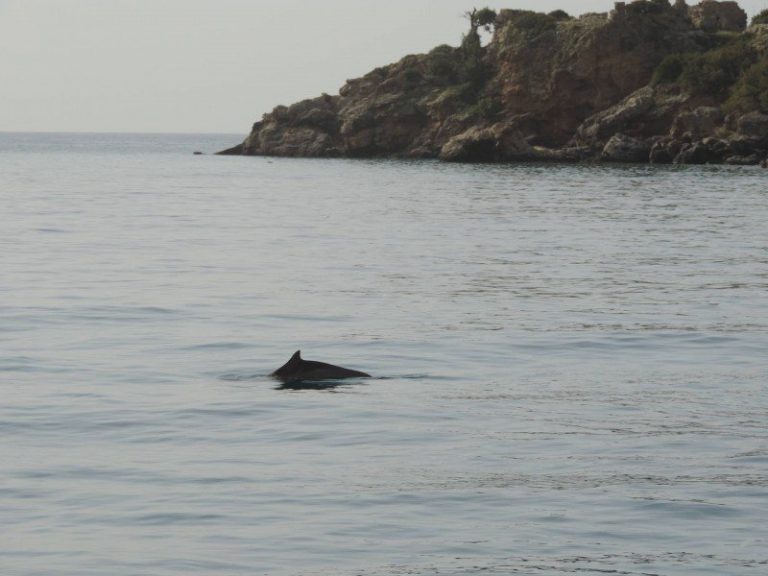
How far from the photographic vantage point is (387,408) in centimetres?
1673

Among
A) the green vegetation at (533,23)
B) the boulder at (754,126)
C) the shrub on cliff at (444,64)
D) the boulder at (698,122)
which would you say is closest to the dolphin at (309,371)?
the boulder at (754,126)

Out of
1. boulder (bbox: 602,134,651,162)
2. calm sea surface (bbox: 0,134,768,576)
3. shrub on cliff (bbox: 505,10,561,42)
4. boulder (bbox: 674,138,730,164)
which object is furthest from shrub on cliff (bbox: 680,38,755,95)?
calm sea surface (bbox: 0,134,768,576)

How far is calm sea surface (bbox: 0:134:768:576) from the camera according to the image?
1101 centimetres

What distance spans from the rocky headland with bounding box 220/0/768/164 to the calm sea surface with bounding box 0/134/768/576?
237 ft

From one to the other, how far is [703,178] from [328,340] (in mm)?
62658

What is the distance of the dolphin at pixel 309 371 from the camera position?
18.4 meters

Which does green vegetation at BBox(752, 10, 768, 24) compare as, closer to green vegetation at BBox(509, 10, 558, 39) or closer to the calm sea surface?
green vegetation at BBox(509, 10, 558, 39)

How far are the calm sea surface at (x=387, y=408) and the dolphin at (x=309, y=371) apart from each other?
348 millimetres

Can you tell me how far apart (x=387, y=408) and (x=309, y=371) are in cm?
207

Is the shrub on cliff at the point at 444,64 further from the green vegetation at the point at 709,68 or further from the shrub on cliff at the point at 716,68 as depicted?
the shrub on cliff at the point at 716,68

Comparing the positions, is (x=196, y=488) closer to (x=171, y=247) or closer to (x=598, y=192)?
(x=171, y=247)

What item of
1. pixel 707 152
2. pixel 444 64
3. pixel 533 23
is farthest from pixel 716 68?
pixel 444 64

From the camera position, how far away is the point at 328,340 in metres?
22.5

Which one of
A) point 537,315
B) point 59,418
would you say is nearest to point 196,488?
point 59,418
